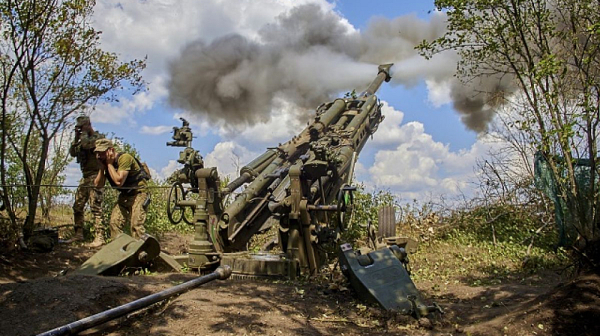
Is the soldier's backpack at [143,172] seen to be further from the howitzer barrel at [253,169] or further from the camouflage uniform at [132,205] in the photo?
the howitzer barrel at [253,169]

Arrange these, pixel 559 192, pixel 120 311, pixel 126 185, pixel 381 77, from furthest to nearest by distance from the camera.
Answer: pixel 381 77, pixel 126 185, pixel 559 192, pixel 120 311

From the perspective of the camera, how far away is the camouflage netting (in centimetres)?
646

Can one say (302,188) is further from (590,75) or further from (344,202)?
(590,75)

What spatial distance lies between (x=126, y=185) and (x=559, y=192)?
6.29 m

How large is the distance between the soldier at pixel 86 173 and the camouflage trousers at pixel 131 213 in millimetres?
455

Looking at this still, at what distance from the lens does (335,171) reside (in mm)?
8656

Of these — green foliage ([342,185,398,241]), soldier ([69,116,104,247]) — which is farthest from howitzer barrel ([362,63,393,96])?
soldier ([69,116,104,247])

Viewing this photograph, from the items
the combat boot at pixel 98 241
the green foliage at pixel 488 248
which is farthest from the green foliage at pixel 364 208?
the combat boot at pixel 98 241

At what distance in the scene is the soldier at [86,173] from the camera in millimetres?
8977

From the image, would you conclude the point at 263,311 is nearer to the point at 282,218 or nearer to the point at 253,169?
the point at 282,218

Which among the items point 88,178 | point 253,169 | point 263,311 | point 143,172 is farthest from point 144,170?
point 263,311

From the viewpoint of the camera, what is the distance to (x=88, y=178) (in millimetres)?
9367

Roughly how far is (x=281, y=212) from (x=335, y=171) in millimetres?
1335

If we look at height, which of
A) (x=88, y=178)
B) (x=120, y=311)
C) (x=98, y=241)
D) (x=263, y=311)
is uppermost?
(x=88, y=178)
